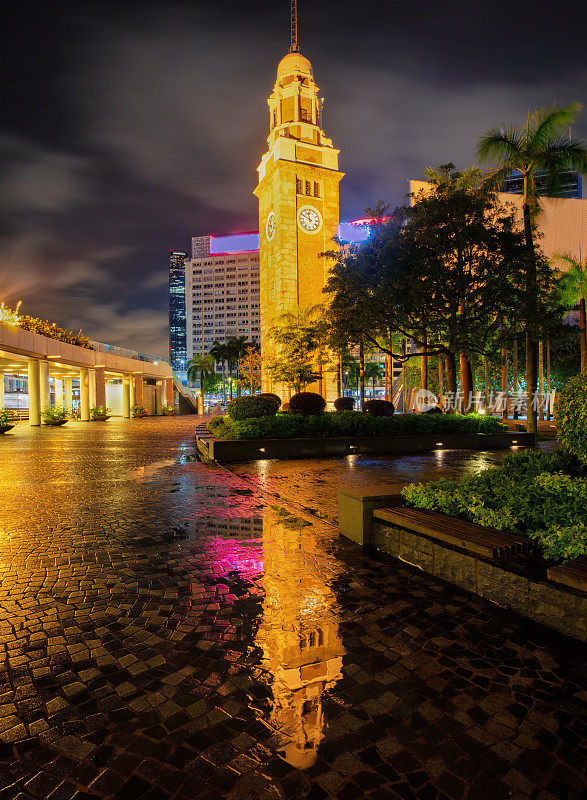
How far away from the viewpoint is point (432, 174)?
23594mm

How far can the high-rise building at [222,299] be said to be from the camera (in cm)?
16538

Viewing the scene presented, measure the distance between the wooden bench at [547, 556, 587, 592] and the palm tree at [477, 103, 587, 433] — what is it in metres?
16.3

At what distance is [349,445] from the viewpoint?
16172mm

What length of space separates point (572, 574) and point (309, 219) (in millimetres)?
71408

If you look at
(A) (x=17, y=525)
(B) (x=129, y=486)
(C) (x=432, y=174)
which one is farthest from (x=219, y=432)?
(C) (x=432, y=174)

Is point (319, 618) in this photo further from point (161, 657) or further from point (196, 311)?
point (196, 311)

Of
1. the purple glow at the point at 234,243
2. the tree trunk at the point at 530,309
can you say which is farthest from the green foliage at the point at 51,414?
the purple glow at the point at 234,243

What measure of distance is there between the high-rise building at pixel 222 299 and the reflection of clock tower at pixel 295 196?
88.1 meters

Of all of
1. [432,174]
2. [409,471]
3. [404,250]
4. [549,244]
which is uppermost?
[549,244]

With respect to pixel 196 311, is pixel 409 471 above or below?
below

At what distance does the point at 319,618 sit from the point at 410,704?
1225 millimetres

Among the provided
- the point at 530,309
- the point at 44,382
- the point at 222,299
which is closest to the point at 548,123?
the point at 530,309

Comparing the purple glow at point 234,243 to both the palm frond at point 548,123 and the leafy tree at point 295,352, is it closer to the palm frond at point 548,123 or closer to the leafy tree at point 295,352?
the leafy tree at point 295,352

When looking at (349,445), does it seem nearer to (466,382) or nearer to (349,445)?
(349,445)
